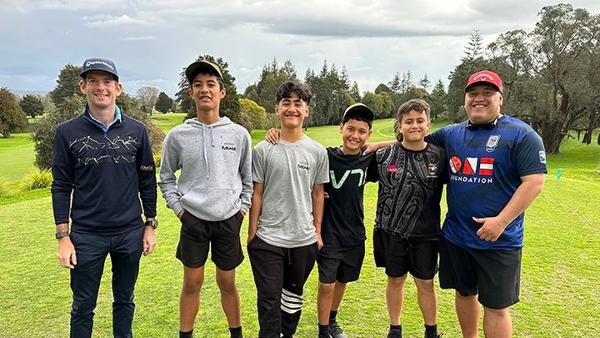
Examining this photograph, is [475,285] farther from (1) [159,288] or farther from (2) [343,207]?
(1) [159,288]

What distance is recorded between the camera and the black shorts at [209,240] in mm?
3322

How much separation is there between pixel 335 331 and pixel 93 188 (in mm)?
2232

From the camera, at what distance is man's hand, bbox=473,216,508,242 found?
3061 mm

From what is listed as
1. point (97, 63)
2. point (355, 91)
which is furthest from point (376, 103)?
point (97, 63)

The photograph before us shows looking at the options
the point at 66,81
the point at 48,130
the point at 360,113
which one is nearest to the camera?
the point at 360,113

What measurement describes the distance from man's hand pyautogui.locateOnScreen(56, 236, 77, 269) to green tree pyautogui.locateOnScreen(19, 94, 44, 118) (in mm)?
64130

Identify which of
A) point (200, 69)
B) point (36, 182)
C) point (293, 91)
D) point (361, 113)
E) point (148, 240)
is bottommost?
point (36, 182)

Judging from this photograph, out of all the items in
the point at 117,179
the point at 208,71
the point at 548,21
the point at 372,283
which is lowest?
the point at 372,283

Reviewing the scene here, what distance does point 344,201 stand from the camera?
3.67 metres

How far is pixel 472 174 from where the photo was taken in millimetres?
3227

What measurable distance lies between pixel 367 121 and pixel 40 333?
3.28m

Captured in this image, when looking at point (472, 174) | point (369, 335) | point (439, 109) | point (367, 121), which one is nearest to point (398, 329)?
point (369, 335)

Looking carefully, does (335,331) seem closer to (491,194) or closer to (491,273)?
(491,273)

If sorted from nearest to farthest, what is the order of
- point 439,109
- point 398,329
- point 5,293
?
point 398,329 < point 5,293 < point 439,109
